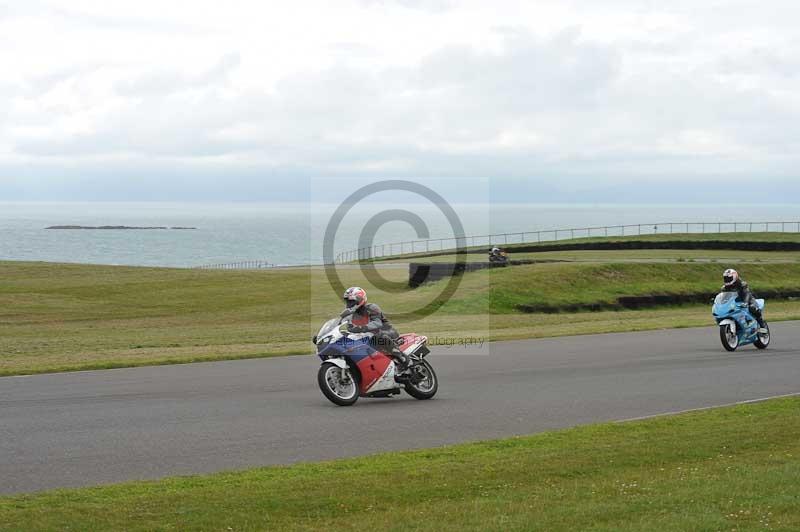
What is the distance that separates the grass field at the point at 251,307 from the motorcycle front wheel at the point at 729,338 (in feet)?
18.4

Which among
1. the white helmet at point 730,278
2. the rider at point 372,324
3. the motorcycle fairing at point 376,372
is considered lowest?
the motorcycle fairing at point 376,372

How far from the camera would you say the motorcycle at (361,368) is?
15578 millimetres

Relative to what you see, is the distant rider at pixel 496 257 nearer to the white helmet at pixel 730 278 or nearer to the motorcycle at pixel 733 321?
the motorcycle at pixel 733 321

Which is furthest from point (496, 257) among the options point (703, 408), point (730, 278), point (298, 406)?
point (298, 406)

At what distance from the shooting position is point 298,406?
15.4m

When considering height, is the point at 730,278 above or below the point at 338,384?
above

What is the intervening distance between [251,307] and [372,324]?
25826mm

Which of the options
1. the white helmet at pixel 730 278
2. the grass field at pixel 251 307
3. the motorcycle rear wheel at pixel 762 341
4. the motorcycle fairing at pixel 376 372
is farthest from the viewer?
the grass field at pixel 251 307

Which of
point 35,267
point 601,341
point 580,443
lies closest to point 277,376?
point 580,443

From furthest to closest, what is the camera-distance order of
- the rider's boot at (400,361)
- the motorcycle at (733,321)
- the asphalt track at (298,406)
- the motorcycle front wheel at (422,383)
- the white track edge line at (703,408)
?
the motorcycle at (733,321) < the motorcycle front wheel at (422,383) < the rider's boot at (400,361) < the white track edge line at (703,408) < the asphalt track at (298,406)

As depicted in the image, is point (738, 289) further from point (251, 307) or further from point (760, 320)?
point (251, 307)

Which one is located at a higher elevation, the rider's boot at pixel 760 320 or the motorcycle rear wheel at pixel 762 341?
the rider's boot at pixel 760 320

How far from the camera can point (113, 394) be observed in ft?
54.5

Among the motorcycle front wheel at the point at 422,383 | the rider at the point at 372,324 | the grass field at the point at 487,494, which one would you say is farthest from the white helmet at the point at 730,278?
the grass field at the point at 487,494
